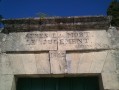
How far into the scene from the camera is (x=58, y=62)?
380cm

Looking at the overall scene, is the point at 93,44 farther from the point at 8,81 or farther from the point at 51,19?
the point at 8,81

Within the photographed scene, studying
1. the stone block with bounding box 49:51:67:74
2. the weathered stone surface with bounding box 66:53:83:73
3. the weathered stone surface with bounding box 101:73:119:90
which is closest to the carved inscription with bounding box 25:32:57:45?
the stone block with bounding box 49:51:67:74

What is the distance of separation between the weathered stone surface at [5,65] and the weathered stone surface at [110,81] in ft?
5.92

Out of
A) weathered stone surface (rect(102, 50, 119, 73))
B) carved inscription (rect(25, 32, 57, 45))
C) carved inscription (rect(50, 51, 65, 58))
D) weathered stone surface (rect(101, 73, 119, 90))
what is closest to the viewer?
weathered stone surface (rect(101, 73, 119, 90))

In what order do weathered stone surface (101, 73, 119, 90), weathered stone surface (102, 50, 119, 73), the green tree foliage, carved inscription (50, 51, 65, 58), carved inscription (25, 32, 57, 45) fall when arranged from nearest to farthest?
weathered stone surface (101, 73, 119, 90), weathered stone surface (102, 50, 119, 73), carved inscription (50, 51, 65, 58), carved inscription (25, 32, 57, 45), the green tree foliage

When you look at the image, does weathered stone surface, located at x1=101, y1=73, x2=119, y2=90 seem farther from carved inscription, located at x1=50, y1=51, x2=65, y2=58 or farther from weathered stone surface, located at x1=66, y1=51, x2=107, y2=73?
carved inscription, located at x1=50, y1=51, x2=65, y2=58

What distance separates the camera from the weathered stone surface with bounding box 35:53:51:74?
3.77 meters

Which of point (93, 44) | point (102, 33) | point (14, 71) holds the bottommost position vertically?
point (14, 71)

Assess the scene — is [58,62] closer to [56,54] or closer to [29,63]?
[56,54]

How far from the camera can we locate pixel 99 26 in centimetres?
402

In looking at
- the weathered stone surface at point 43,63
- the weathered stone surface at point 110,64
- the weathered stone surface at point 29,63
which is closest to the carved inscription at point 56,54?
the weathered stone surface at point 43,63

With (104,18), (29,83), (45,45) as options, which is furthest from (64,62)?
(104,18)

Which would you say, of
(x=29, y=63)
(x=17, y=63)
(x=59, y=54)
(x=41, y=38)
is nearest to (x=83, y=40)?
(x=59, y=54)

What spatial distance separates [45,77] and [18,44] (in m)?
0.87
